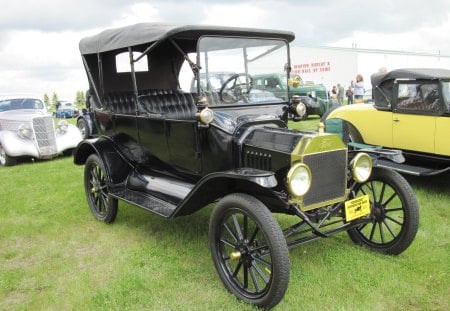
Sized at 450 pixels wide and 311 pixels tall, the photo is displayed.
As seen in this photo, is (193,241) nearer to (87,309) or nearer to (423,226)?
(87,309)

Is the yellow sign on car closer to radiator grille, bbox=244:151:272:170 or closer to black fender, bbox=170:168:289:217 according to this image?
black fender, bbox=170:168:289:217

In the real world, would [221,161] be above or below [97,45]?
below

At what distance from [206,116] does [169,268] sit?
52.6 inches

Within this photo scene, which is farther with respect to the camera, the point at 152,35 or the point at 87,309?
the point at 152,35

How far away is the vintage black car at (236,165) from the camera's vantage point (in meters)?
3.09

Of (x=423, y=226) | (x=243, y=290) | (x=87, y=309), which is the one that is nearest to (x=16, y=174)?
(x=87, y=309)

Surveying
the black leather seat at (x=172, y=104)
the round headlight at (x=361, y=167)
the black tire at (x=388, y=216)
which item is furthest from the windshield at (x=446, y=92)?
the black leather seat at (x=172, y=104)

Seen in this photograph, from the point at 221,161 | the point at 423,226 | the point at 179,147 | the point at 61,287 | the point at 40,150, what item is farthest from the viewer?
the point at 40,150

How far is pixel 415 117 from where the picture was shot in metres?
5.88

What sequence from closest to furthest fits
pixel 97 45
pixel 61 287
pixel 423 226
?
pixel 61 287 < pixel 423 226 < pixel 97 45

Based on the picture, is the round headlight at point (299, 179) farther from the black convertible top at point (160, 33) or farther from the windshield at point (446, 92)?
the windshield at point (446, 92)

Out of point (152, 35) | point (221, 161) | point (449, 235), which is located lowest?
point (449, 235)

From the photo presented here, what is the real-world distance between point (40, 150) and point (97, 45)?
5230 millimetres

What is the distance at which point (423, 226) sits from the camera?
14.6ft
